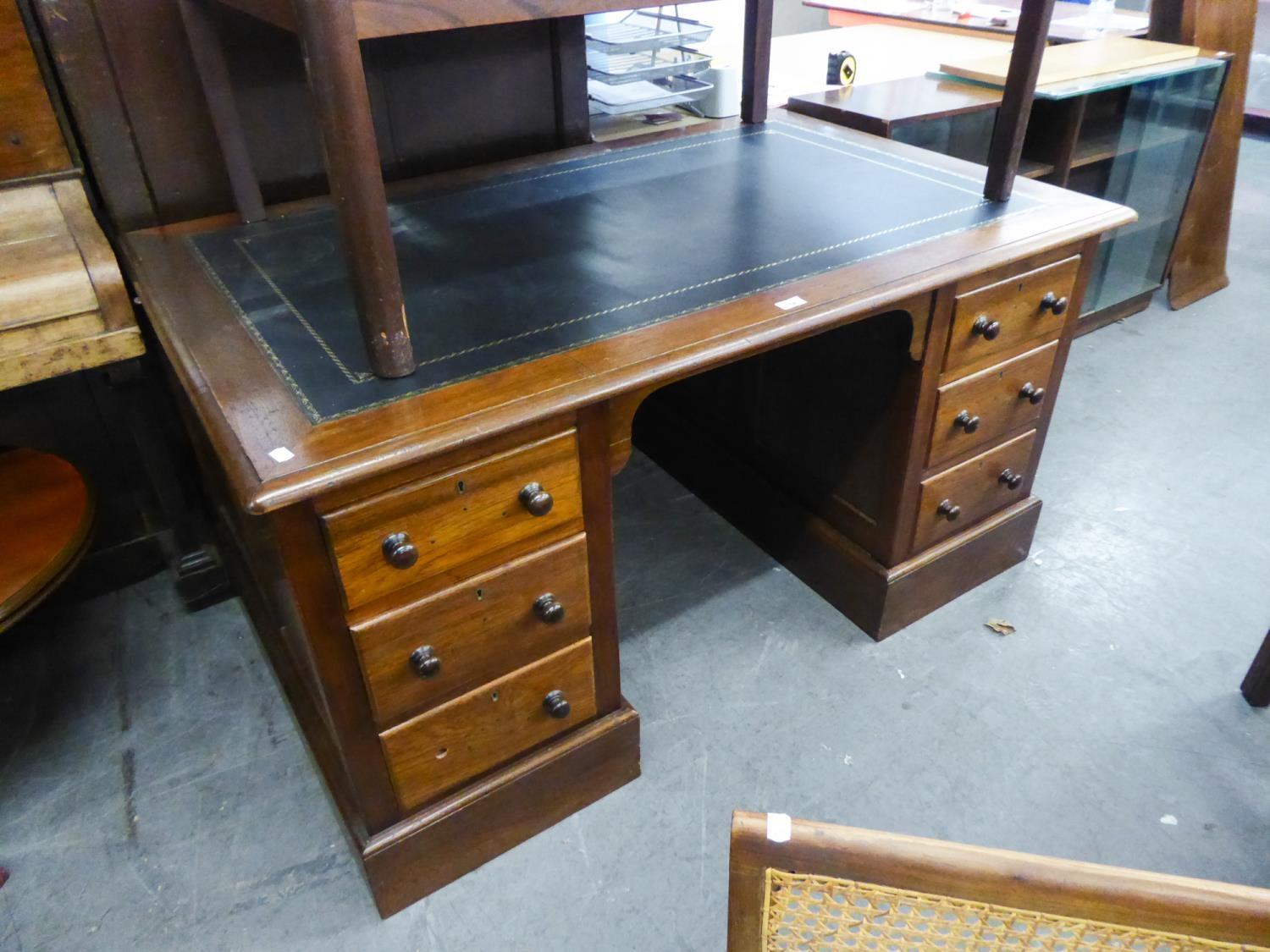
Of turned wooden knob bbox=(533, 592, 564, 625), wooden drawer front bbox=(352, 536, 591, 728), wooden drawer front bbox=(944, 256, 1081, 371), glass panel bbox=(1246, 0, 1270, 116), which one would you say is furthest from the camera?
glass panel bbox=(1246, 0, 1270, 116)

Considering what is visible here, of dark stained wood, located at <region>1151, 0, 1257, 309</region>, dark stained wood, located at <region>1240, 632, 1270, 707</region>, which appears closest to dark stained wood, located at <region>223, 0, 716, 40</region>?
dark stained wood, located at <region>1240, 632, 1270, 707</region>

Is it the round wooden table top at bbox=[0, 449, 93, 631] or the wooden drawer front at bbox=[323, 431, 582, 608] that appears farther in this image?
the round wooden table top at bbox=[0, 449, 93, 631]

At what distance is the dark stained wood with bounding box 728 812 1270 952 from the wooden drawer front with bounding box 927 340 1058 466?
1043 millimetres

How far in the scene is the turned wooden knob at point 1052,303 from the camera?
1.57m

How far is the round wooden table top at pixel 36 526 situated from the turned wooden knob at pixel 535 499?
758mm

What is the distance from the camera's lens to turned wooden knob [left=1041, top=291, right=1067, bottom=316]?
1566 mm

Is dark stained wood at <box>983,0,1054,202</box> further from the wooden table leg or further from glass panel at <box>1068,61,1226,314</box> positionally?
glass panel at <box>1068,61,1226,314</box>

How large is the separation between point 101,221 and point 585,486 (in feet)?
3.25

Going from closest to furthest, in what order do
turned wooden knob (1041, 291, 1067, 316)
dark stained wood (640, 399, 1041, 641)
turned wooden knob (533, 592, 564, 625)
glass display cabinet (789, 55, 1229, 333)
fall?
turned wooden knob (533, 592, 564, 625) < turned wooden knob (1041, 291, 1067, 316) < dark stained wood (640, 399, 1041, 641) < glass display cabinet (789, 55, 1229, 333)

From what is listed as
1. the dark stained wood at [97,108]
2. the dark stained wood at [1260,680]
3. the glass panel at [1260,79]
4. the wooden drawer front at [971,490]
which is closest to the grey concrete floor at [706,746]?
the dark stained wood at [1260,680]

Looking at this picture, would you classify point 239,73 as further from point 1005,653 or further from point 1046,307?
point 1005,653

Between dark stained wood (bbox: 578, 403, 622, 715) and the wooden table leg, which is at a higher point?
the wooden table leg

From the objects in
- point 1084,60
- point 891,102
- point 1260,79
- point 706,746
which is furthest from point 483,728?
point 1260,79

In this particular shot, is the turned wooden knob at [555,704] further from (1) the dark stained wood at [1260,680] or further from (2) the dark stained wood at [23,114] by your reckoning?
(1) the dark stained wood at [1260,680]
